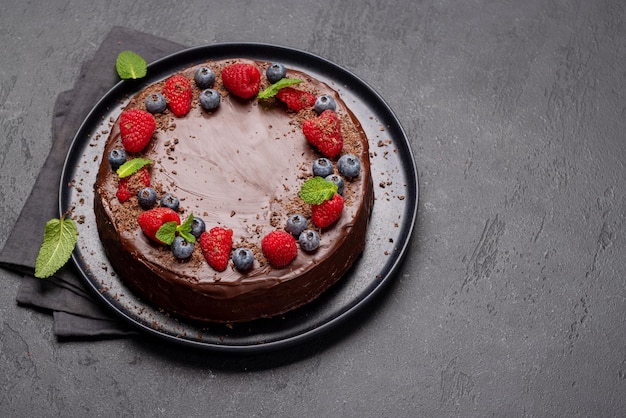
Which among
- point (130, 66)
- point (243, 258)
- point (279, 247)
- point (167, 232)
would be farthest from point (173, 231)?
point (130, 66)

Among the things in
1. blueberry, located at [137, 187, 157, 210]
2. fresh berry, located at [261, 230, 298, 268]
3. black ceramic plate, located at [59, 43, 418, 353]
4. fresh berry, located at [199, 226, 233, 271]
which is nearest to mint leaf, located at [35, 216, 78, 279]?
black ceramic plate, located at [59, 43, 418, 353]

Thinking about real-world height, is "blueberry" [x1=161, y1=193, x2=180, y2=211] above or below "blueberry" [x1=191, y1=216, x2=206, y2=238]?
above

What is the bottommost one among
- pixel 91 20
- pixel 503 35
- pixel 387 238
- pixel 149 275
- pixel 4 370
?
pixel 4 370

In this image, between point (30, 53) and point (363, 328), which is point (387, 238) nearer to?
point (363, 328)

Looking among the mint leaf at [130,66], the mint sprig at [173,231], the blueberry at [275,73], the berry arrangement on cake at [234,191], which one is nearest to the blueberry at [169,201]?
the berry arrangement on cake at [234,191]

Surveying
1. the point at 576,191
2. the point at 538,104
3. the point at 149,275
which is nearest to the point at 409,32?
the point at 538,104

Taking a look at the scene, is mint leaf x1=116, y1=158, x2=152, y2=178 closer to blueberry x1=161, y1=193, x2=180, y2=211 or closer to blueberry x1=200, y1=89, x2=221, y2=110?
blueberry x1=161, y1=193, x2=180, y2=211

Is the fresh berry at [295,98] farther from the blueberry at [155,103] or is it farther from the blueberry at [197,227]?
the blueberry at [197,227]
